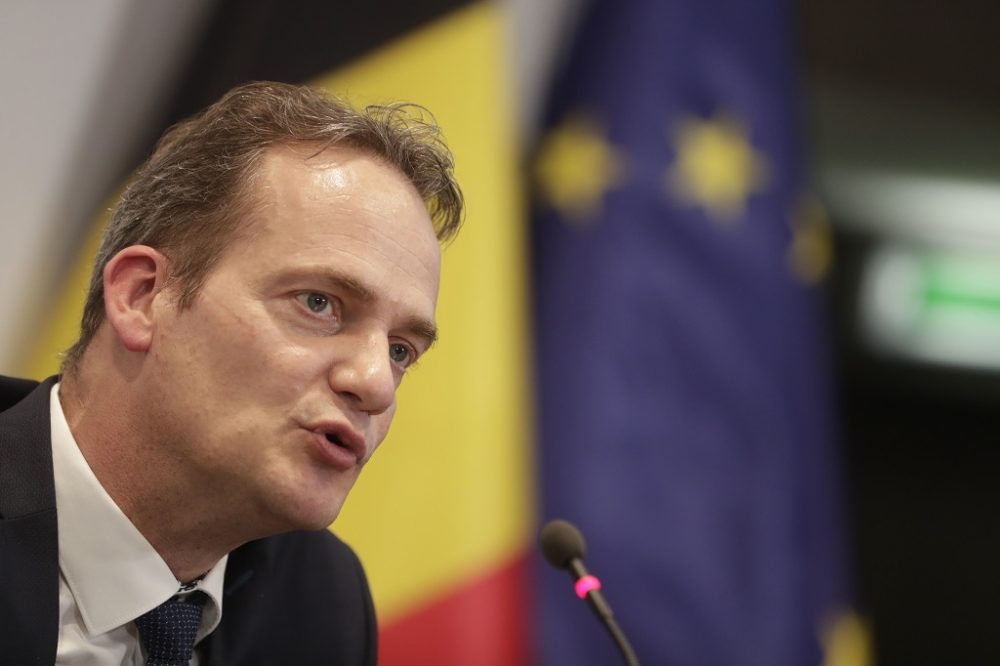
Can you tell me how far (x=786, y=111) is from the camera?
11.0ft

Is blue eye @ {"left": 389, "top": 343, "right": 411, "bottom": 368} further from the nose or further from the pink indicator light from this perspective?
the pink indicator light

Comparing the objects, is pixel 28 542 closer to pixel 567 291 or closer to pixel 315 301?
pixel 315 301

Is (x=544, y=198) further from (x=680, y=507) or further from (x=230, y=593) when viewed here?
(x=230, y=593)

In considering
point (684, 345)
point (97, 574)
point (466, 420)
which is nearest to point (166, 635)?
point (97, 574)

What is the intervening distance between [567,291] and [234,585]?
1504 mm

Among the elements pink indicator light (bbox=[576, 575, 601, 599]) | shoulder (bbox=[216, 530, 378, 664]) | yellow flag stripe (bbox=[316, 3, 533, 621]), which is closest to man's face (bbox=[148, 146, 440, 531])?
shoulder (bbox=[216, 530, 378, 664])

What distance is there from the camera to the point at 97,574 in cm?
135

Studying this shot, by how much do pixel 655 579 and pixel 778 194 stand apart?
118 cm

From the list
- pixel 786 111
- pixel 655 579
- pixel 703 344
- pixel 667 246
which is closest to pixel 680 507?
pixel 655 579

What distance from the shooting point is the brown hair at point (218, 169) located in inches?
55.2

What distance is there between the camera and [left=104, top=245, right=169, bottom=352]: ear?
1.38 m

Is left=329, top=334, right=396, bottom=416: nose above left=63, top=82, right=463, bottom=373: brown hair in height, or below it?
below

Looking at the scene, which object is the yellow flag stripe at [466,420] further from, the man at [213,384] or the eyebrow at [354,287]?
the eyebrow at [354,287]

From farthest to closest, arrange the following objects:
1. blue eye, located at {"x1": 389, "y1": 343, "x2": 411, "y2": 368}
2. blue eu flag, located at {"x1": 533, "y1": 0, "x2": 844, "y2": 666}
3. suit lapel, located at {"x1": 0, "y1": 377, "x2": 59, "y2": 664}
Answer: blue eu flag, located at {"x1": 533, "y1": 0, "x2": 844, "y2": 666} → blue eye, located at {"x1": 389, "y1": 343, "x2": 411, "y2": 368} → suit lapel, located at {"x1": 0, "y1": 377, "x2": 59, "y2": 664}
